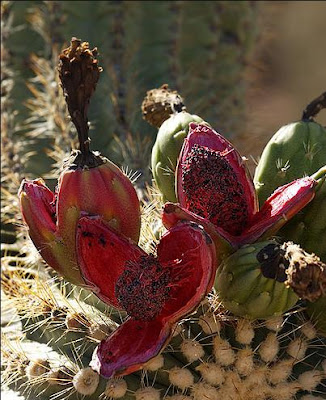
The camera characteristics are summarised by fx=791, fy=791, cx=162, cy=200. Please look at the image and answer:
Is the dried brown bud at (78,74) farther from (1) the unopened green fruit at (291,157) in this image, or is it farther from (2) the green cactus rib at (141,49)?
(2) the green cactus rib at (141,49)

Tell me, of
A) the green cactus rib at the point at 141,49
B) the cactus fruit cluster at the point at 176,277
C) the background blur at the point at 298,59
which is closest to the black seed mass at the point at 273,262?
the cactus fruit cluster at the point at 176,277

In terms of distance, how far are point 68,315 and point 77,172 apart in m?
0.21

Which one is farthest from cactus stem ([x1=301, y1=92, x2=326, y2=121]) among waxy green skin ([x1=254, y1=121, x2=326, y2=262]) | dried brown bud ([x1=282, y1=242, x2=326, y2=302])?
dried brown bud ([x1=282, y1=242, x2=326, y2=302])

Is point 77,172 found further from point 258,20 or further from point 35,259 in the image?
point 258,20

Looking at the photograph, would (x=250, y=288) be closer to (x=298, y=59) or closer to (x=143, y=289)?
(x=143, y=289)

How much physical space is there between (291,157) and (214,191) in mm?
147

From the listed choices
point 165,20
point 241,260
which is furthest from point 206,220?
point 165,20

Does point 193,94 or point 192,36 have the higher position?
point 192,36

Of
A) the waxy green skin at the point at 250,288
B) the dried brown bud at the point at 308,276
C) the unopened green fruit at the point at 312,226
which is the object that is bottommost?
the waxy green skin at the point at 250,288

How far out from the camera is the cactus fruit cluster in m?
0.76

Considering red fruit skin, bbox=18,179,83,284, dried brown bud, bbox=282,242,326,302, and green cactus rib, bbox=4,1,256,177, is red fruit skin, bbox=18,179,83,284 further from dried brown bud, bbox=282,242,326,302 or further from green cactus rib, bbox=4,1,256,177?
green cactus rib, bbox=4,1,256,177

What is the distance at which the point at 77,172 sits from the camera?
78 cm

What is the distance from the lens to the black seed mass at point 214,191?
0.82m

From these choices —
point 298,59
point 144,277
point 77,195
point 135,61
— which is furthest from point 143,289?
point 298,59
